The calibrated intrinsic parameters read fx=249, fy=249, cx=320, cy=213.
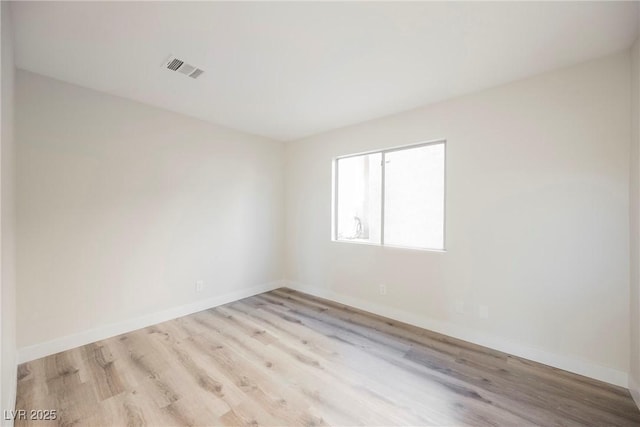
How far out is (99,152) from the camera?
261 centimetres

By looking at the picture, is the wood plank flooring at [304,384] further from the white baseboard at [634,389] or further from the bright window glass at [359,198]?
the bright window glass at [359,198]

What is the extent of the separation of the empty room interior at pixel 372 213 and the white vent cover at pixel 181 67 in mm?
36

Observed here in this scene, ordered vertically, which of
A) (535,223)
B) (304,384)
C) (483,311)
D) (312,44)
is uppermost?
(312,44)

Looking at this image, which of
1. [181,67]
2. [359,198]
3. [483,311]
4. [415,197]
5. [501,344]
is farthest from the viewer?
[359,198]

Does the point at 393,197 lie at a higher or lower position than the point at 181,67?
lower

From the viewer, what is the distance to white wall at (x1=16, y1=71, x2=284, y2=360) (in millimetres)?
2266

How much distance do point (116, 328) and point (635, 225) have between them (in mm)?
4742

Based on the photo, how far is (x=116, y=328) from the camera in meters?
2.70

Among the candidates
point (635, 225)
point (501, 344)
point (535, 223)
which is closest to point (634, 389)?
point (501, 344)

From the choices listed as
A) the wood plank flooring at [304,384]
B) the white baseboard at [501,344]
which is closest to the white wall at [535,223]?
the white baseboard at [501,344]

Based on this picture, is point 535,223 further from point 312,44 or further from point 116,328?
point 116,328

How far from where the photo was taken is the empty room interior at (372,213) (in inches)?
66.1

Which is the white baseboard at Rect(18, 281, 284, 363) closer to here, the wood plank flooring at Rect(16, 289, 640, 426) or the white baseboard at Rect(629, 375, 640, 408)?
the wood plank flooring at Rect(16, 289, 640, 426)

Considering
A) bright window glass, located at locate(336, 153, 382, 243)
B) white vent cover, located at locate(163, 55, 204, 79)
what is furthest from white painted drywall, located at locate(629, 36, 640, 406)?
white vent cover, located at locate(163, 55, 204, 79)
